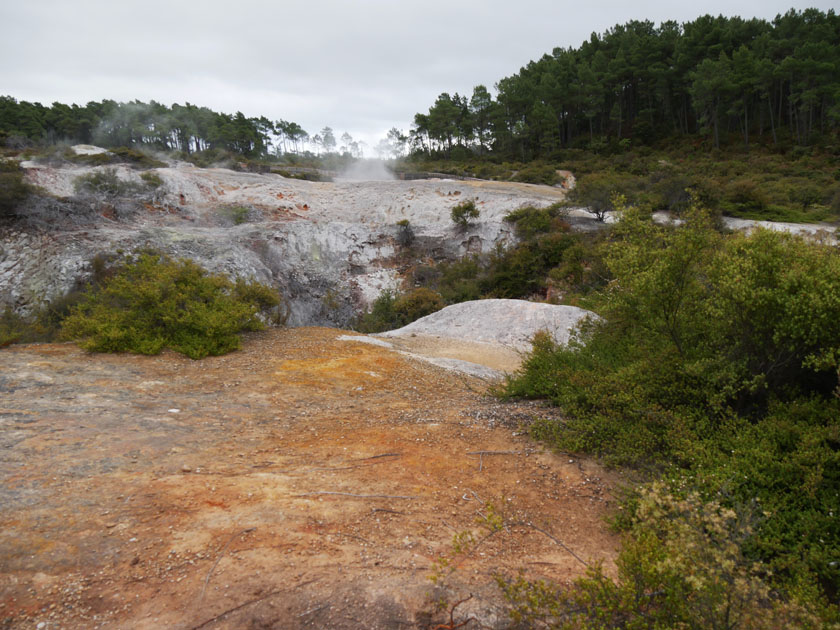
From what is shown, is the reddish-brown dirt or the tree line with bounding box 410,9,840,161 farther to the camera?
the tree line with bounding box 410,9,840,161

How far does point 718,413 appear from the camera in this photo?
4.48m

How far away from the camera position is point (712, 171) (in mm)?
32438

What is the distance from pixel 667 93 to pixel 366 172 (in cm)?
3119

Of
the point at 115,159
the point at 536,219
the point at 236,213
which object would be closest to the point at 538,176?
the point at 536,219

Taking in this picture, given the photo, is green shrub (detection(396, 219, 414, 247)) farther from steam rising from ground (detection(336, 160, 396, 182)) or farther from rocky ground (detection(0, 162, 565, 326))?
steam rising from ground (detection(336, 160, 396, 182))

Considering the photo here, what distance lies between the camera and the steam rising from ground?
41438 millimetres

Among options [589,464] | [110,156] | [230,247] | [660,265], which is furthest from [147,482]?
[110,156]

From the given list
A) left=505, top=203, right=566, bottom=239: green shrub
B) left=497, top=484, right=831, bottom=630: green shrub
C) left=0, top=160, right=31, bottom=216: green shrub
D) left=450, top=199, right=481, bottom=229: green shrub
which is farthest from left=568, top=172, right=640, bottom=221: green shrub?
left=0, top=160, right=31, bottom=216: green shrub

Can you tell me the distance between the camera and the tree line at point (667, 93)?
122 feet

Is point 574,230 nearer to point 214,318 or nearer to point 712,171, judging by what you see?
point 712,171

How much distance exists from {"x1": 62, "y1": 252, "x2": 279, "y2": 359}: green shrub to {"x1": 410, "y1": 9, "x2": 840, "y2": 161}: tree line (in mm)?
42591

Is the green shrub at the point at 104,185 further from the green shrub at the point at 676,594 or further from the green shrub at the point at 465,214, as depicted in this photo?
the green shrub at the point at 676,594

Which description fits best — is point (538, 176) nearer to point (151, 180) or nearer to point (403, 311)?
point (403, 311)

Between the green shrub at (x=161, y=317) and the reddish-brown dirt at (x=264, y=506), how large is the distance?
189 cm
